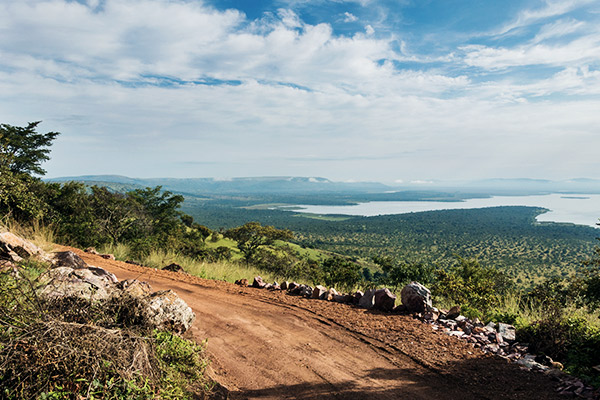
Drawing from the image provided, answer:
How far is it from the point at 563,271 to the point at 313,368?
A: 66.2 meters

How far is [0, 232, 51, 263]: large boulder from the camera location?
8.01 meters

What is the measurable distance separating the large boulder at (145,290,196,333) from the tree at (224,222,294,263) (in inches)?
1031

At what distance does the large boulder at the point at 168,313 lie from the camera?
522 cm

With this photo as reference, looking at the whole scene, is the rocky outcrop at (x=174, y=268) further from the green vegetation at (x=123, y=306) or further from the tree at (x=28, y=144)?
the tree at (x=28, y=144)

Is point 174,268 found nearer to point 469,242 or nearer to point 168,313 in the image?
point 168,313

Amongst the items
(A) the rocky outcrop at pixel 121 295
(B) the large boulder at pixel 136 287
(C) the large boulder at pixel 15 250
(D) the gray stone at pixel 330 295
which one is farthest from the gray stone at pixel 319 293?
(C) the large boulder at pixel 15 250

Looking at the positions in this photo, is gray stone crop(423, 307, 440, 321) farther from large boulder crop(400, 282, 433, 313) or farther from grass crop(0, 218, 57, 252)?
grass crop(0, 218, 57, 252)

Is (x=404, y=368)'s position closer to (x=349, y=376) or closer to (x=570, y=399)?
(x=349, y=376)

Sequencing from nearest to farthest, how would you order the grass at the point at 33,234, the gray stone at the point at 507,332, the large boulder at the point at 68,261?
the gray stone at the point at 507,332 < the large boulder at the point at 68,261 < the grass at the point at 33,234

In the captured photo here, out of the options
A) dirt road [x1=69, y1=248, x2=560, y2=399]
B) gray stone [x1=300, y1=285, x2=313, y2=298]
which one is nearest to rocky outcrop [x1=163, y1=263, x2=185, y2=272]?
dirt road [x1=69, y1=248, x2=560, y2=399]

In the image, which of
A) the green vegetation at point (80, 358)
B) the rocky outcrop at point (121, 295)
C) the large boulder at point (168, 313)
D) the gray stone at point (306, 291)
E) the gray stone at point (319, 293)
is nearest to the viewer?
the green vegetation at point (80, 358)

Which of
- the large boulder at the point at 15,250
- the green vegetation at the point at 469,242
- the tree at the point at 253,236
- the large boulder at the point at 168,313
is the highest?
the large boulder at the point at 15,250

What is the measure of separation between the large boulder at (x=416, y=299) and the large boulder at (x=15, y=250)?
8.89 meters

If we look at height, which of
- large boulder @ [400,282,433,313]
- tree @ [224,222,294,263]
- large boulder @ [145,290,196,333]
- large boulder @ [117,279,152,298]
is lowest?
tree @ [224,222,294,263]
